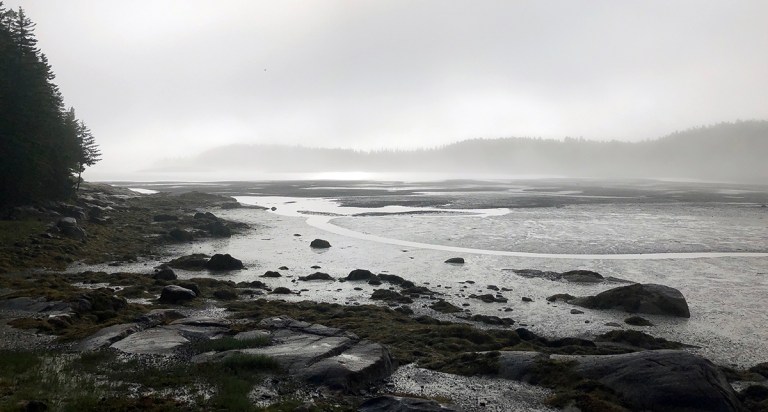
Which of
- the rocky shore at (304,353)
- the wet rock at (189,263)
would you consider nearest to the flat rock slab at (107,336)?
the rocky shore at (304,353)

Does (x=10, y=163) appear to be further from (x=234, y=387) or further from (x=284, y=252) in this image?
(x=234, y=387)

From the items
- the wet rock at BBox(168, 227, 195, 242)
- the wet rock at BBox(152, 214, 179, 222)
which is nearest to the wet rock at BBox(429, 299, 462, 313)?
the wet rock at BBox(168, 227, 195, 242)

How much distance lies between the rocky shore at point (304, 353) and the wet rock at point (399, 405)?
0.06 meters

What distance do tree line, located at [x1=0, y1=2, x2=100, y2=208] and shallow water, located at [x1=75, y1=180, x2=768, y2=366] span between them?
14210 millimetres

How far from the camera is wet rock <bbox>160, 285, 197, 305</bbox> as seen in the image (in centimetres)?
2550

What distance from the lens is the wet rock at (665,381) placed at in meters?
13.5

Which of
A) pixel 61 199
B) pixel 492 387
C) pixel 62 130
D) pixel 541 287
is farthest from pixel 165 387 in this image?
pixel 62 130

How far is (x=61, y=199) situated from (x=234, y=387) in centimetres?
4908

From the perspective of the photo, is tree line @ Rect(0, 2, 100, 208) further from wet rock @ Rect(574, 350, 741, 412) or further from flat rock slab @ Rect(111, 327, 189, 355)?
wet rock @ Rect(574, 350, 741, 412)

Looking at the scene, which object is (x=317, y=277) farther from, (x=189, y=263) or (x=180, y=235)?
(x=180, y=235)

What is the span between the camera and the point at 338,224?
207 feet

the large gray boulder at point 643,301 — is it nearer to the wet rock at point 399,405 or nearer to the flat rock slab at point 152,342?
the wet rock at point 399,405

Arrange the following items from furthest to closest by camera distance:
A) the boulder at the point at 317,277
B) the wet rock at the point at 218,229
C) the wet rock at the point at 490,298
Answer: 1. the wet rock at the point at 218,229
2. the boulder at the point at 317,277
3. the wet rock at the point at 490,298

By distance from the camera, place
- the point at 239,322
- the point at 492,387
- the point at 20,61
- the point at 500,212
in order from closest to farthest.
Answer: the point at 492,387 < the point at 239,322 < the point at 20,61 < the point at 500,212
